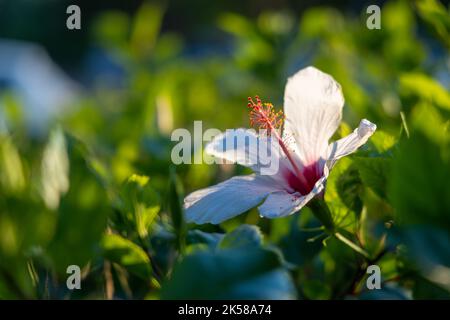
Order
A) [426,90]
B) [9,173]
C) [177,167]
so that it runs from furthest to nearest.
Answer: [177,167] → [426,90] → [9,173]

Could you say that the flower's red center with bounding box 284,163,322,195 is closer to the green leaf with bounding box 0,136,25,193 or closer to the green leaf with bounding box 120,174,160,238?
the green leaf with bounding box 120,174,160,238

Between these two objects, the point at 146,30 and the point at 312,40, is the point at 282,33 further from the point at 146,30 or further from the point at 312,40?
the point at 146,30

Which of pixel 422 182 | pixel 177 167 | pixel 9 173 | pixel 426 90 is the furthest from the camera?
pixel 177 167

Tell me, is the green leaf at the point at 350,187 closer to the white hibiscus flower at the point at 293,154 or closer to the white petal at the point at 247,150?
the white hibiscus flower at the point at 293,154

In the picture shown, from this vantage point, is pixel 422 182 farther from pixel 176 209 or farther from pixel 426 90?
pixel 426 90

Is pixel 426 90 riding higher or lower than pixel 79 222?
higher

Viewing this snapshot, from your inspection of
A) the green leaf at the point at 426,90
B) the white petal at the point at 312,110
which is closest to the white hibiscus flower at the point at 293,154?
the white petal at the point at 312,110

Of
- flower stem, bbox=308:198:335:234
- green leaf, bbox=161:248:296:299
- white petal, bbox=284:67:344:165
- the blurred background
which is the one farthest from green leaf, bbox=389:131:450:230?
white petal, bbox=284:67:344:165

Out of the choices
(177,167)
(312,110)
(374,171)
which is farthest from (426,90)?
(177,167)
